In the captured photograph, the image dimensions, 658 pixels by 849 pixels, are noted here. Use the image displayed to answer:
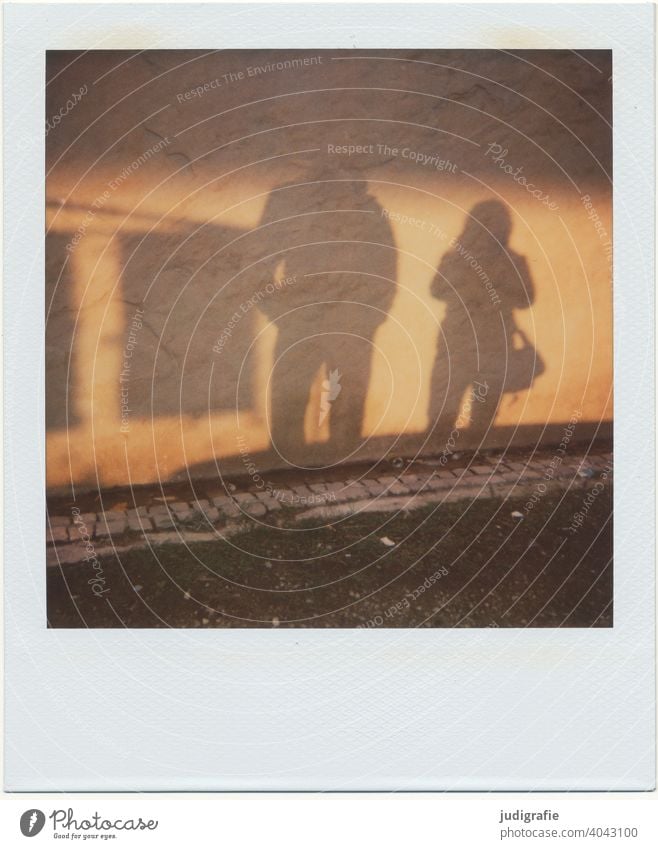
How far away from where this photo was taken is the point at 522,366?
1.58m

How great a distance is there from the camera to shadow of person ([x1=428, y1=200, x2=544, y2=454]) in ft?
5.14

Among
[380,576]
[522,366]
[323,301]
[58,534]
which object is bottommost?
[380,576]

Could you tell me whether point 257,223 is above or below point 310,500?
above

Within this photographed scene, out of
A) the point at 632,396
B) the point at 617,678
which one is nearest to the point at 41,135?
the point at 632,396

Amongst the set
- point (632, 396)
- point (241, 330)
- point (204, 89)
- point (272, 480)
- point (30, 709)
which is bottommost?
point (30, 709)

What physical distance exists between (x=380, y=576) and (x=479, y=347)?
2.17ft

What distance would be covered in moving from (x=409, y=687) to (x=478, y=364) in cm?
83

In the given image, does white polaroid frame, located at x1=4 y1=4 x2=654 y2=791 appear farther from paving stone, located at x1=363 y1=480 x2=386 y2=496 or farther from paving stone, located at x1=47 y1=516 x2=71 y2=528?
paving stone, located at x1=363 y1=480 x2=386 y2=496

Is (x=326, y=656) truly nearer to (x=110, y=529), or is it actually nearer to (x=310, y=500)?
(x=310, y=500)

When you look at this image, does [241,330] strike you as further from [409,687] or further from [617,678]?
[617,678]

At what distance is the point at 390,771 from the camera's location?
4.47ft

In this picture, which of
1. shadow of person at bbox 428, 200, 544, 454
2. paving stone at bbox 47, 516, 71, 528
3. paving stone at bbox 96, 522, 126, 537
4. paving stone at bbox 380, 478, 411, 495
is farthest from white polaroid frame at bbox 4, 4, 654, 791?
paving stone at bbox 380, 478, 411, 495

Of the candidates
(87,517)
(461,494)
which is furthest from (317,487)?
(87,517)
